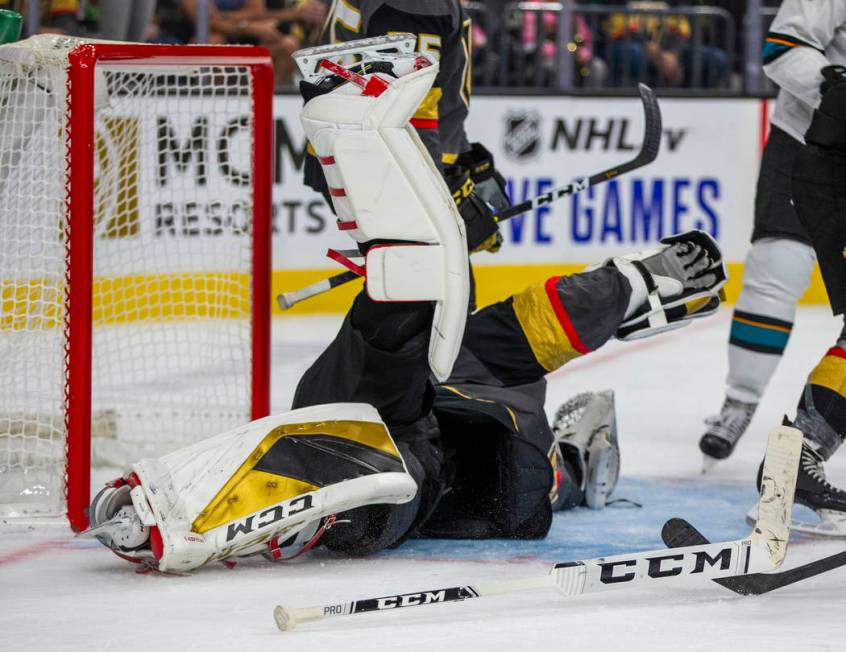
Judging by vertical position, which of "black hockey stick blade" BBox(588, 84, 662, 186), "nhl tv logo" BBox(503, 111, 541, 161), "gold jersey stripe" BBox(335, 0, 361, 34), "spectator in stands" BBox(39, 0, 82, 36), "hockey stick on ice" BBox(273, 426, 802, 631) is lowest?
"hockey stick on ice" BBox(273, 426, 802, 631)

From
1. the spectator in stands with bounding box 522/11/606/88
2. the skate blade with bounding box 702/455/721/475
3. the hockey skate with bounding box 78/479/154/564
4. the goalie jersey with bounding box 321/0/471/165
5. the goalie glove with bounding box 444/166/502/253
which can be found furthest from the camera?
the spectator in stands with bounding box 522/11/606/88

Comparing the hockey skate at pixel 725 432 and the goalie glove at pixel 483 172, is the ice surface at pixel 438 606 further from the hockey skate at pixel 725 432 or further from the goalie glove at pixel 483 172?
the goalie glove at pixel 483 172

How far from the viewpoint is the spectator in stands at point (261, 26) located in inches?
227

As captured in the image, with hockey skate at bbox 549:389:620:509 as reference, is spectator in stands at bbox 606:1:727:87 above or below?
above

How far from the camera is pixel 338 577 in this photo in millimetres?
2061

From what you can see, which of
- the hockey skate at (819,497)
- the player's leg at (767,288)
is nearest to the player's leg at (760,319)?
the player's leg at (767,288)

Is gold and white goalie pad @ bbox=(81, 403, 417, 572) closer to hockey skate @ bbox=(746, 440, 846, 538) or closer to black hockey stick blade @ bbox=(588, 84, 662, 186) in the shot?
hockey skate @ bbox=(746, 440, 846, 538)

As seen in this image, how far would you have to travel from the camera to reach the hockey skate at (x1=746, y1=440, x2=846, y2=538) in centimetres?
233

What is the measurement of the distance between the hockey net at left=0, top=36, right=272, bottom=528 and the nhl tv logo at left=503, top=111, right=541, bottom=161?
80.3 inches

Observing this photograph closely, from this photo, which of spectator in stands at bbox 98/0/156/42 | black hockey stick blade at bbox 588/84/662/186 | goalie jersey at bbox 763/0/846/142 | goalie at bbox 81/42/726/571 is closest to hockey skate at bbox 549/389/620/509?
goalie at bbox 81/42/726/571

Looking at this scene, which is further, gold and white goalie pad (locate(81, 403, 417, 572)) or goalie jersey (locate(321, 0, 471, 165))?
goalie jersey (locate(321, 0, 471, 165))

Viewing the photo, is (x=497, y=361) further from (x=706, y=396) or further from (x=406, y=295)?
(x=706, y=396)

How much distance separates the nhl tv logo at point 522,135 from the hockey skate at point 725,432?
97.9 inches

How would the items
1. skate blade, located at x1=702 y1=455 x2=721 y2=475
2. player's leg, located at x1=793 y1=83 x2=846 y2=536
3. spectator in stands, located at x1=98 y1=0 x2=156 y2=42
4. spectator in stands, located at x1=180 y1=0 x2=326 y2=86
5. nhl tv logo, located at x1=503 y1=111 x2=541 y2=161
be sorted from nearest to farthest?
player's leg, located at x1=793 y1=83 x2=846 y2=536 < skate blade, located at x1=702 y1=455 x2=721 y2=475 < spectator in stands, located at x1=98 y1=0 x2=156 y2=42 < nhl tv logo, located at x1=503 y1=111 x2=541 y2=161 < spectator in stands, located at x1=180 y1=0 x2=326 y2=86
